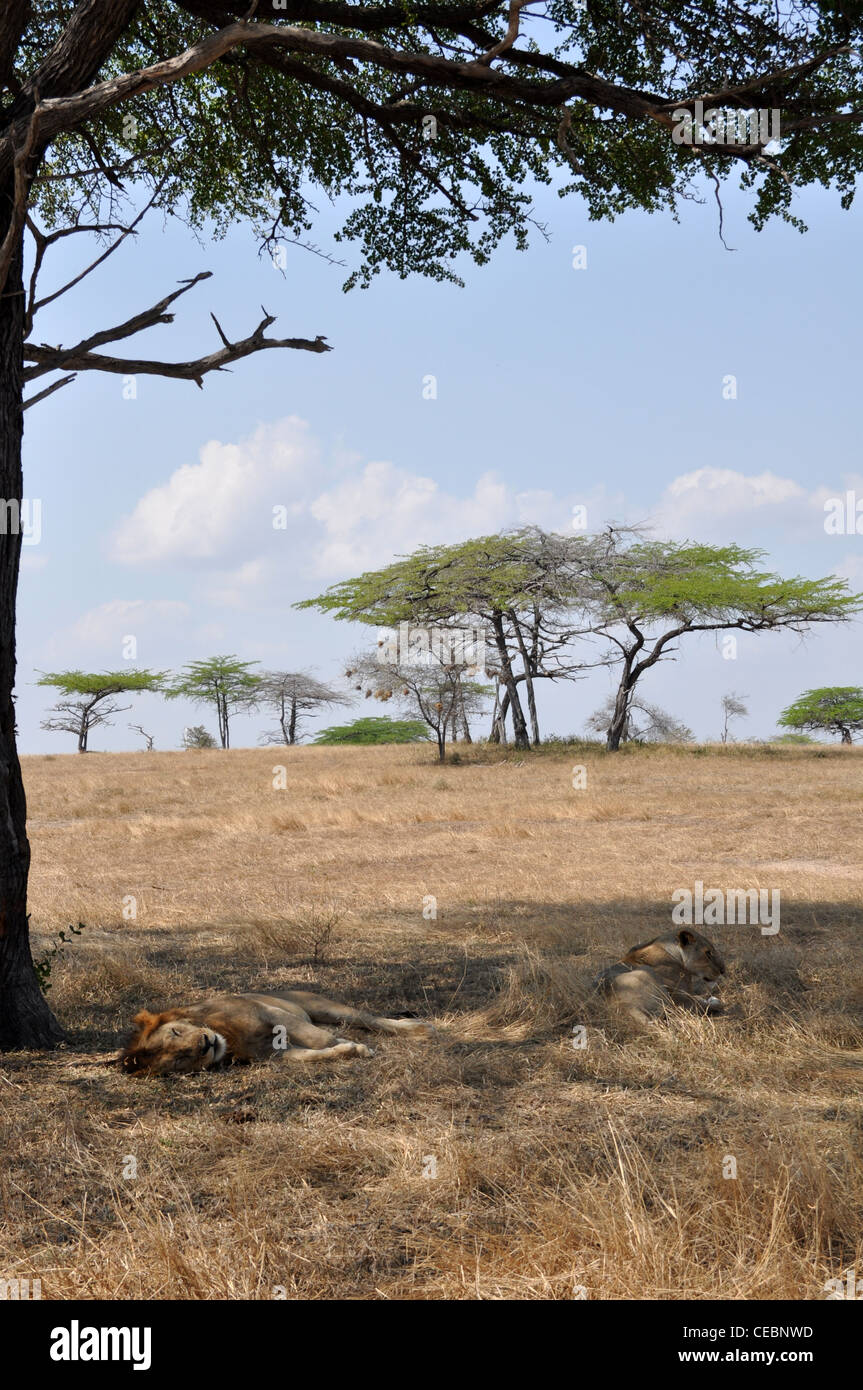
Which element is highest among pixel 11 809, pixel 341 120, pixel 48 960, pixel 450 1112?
pixel 341 120

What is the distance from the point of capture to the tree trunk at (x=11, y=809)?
494 cm

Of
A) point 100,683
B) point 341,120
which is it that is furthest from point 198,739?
point 341,120

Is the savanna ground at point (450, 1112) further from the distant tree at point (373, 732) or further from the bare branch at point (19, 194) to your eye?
the distant tree at point (373, 732)

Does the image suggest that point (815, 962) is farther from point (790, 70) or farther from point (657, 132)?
point (657, 132)

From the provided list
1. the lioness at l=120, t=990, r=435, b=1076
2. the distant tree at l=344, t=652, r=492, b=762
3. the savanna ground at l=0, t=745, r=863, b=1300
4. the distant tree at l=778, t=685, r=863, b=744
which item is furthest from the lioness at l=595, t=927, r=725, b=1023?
the distant tree at l=778, t=685, r=863, b=744

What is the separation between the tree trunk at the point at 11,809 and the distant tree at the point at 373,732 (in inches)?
2242

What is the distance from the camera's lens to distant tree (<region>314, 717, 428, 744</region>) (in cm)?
6256

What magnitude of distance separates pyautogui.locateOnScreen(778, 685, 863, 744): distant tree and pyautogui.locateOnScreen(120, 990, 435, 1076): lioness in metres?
49.0

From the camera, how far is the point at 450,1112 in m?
3.94

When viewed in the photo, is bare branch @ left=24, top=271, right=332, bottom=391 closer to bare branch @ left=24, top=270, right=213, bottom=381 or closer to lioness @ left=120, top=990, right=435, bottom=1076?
bare branch @ left=24, top=270, right=213, bottom=381

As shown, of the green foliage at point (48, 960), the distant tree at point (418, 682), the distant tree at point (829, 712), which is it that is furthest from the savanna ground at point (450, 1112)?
the distant tree at point (829, 712)

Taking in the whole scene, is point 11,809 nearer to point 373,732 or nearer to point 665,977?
point 665,977

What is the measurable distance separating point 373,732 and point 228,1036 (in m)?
58.1

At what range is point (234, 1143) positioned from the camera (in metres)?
3.65
